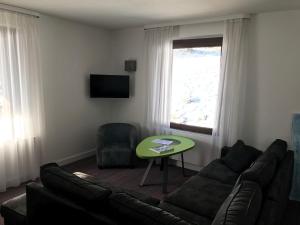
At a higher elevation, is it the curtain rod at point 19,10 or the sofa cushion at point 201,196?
the curtain rod at point 19,10

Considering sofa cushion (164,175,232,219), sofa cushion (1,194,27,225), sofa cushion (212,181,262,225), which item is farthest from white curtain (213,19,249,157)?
sofa cushion (1,194,27,225)

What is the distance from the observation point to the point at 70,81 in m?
4.29

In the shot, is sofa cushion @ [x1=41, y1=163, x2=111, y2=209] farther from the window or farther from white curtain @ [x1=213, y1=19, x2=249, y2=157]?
the window

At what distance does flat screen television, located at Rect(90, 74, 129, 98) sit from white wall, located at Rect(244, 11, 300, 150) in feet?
7.50

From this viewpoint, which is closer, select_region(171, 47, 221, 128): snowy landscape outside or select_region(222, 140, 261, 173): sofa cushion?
select_region(222, 140, 261, 173): sofa cushion

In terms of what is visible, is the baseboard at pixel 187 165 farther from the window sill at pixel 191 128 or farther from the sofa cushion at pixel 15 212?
the sofa cushion at pixel 15 212

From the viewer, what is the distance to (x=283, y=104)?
329cm

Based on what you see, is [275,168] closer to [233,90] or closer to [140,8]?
[233,90]

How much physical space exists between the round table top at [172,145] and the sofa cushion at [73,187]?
4.93 ft

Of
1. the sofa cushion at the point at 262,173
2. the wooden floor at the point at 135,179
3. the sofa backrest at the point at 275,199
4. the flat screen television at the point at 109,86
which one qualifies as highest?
the flat screen television at the point at 109,86

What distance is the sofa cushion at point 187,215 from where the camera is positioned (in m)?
2.07

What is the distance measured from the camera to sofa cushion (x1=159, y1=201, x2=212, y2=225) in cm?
207

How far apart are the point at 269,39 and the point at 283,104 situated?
927 mm

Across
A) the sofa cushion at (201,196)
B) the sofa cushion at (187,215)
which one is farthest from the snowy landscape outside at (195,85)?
the sofa cushion at (187,215)
